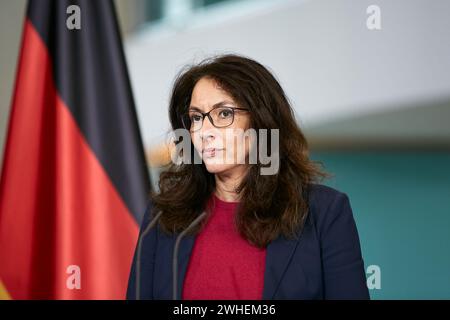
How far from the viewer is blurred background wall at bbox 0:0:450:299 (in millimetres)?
2916

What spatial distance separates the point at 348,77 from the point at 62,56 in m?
1.86

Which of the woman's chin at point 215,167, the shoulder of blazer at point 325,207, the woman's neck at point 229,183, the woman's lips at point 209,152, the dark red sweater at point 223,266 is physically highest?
the woman's lips at point 209,152

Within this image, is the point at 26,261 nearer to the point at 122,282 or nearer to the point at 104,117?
the point at 122,282

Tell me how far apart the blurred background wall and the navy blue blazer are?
145 cm

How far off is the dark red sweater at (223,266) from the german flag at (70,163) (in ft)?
2.13

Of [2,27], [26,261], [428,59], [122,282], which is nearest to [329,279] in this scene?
[122,282]

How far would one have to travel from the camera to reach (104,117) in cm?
200

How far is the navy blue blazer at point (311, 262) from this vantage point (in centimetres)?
128

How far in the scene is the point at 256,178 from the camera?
1415mm

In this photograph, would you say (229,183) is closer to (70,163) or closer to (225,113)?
(225,113)

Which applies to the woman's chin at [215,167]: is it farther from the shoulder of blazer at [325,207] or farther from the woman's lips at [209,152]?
the shoulder of blazer at [325,207]

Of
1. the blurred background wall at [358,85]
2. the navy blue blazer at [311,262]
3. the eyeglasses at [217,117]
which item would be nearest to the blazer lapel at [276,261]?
the navy blue blazer at [311,262]

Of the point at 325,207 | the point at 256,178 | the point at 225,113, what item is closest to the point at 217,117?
the point at 225,113

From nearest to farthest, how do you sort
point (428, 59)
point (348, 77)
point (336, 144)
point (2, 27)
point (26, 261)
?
1. point (26, 261)
2. point (2, 27)
3. point (428, 59)
4. point (348, 77)
5. point (336, 144)
